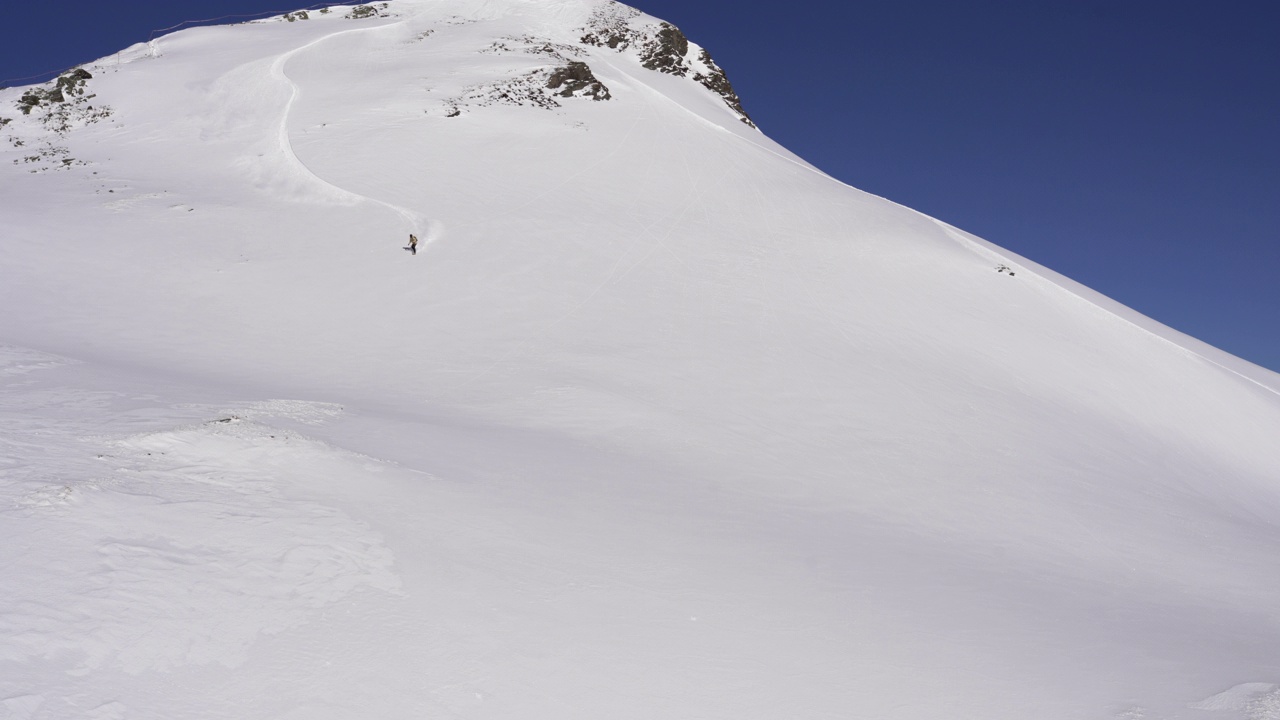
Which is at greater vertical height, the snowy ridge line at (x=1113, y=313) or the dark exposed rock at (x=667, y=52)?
the dark exposed rock at (x=667, y=52)

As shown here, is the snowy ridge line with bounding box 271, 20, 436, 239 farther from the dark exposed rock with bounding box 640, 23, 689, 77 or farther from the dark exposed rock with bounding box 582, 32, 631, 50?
the dark exposed rock with bounding box 640, 23, 689, 77

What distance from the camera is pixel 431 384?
13.9m

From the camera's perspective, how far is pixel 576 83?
113 ft

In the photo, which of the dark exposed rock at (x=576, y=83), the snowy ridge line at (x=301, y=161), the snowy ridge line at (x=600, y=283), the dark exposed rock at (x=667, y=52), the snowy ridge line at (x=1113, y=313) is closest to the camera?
the snowy ridge line at (x=600, y=283)

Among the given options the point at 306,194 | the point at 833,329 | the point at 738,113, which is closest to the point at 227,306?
the point at 306,194

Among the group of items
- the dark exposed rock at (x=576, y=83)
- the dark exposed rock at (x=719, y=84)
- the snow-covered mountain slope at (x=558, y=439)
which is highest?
the dark exposed rock at (x=719, y=84)

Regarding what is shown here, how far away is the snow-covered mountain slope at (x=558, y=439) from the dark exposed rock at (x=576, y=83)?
5.55 feet

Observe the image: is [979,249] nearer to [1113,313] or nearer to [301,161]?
[1113,313]

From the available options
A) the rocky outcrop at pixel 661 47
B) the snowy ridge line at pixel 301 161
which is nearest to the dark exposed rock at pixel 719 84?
the rocky outcrop at pixel 661 47

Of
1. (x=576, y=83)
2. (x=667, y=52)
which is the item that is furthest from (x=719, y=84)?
(x=576, y=83)

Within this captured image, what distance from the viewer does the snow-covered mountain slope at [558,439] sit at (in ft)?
19.5

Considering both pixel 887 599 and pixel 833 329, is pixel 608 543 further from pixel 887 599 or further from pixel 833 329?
pixel 833 329

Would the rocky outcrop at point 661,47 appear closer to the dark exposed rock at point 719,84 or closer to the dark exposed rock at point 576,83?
the dark exposed rock at point 719,84

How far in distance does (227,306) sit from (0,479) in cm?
1050
